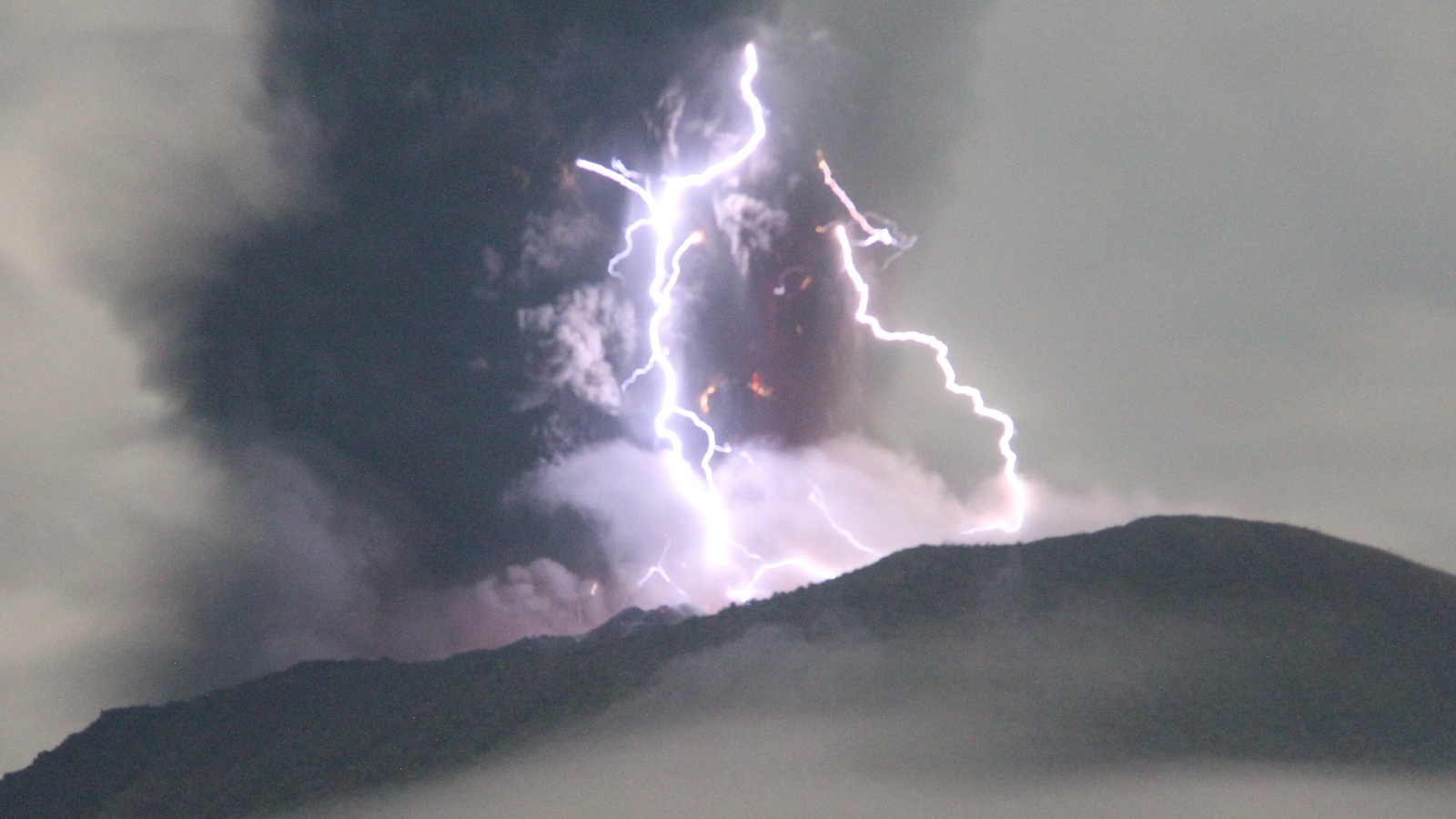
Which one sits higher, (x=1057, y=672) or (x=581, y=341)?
(x=581, y=341)

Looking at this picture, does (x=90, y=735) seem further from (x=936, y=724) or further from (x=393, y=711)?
(x=936, y=724)

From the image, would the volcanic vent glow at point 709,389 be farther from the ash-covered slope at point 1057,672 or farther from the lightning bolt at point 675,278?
the ash-covered slope at point 1057,672

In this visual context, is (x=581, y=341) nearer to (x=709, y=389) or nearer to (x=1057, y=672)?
(x=709, y=389)

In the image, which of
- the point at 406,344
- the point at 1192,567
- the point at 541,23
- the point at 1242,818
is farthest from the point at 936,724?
the point at 541,23

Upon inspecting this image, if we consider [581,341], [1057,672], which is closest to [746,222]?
[581,341]

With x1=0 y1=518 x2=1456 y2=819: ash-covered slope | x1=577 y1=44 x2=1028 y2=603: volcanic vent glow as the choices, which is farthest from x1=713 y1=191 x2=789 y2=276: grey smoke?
x1=0 y1=518 x2=1456 y2=819: ash-covered slope

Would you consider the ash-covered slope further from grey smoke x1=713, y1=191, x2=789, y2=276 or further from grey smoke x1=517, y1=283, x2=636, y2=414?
grey smoke x1=713, y1=191, x2=789, y2=276
